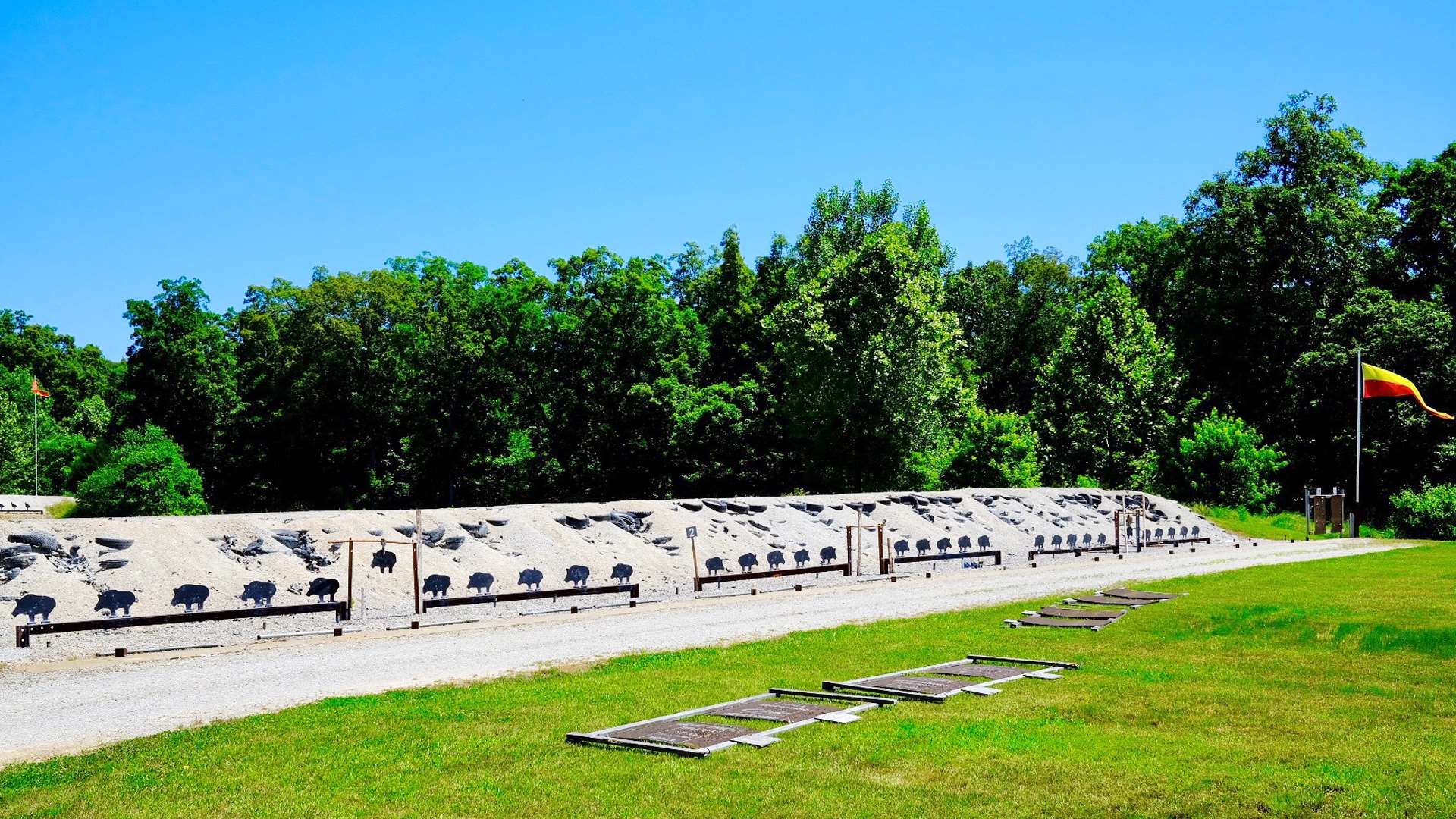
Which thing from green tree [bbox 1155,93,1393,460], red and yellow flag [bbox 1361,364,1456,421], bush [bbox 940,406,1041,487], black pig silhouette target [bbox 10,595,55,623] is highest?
green tree [bbox 1155,93,1393,460]

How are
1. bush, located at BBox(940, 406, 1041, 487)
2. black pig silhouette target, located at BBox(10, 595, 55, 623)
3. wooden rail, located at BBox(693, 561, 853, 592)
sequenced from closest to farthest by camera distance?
black pig silhouette target, located at BBox(10, 595, 55, 623) → wooden rail, located at BBox(693, 561, 853, 592) → bush, located at BBox(940, 406, 1041, 487)

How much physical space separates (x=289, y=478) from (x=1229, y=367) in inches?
2042

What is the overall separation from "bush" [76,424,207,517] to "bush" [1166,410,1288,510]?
1764 inches

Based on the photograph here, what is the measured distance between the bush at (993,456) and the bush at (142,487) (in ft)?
114

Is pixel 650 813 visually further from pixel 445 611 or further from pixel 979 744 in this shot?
pixel 445 611

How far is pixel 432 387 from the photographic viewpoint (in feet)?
198

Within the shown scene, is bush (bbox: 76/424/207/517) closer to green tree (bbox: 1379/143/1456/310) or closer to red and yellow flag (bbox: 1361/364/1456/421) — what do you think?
red and yellow flag (bbox: 1361/364/1456/421)

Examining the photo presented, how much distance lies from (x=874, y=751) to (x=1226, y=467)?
151ft

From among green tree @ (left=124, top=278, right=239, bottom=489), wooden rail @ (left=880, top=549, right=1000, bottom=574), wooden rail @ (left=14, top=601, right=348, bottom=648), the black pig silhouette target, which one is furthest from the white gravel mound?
green tree @ (left=124, top=278, right=239, bottom=489)

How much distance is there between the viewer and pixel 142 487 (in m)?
50.0

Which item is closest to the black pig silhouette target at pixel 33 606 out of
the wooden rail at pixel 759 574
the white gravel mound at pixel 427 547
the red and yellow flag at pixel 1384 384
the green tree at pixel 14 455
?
the white gravel mound at pixel 427 547

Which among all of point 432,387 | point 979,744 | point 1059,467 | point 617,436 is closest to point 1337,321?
point 1059,467

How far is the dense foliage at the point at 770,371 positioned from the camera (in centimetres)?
5531

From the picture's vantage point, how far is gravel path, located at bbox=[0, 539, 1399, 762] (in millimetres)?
13219
